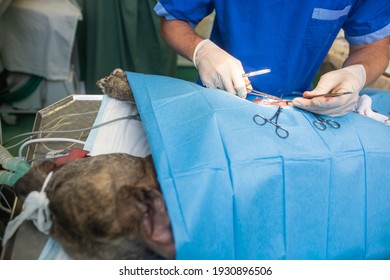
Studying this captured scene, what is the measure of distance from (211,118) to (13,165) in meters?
0.56

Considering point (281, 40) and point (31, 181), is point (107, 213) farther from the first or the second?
point (281, 40)

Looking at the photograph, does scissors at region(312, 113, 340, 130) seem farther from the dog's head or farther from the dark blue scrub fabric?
the dog's head

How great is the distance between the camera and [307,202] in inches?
33.6

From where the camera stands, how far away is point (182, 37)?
1.34m

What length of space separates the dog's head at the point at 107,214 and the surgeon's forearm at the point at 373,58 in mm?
1072

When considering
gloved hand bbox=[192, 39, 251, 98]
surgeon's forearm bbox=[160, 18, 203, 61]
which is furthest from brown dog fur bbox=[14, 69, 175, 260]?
surgeon's forearm bbox=[160, 18, 203, 61]

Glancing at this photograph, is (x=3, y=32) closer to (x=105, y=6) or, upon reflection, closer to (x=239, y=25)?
(x=105, y=6)

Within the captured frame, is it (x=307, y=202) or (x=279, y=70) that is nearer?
(x=307, y=202)

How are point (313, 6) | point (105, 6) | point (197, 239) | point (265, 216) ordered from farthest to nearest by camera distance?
point (105, 6) → point (313, 6) → point (265, 216) → point (197, 239)

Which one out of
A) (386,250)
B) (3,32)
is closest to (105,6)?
(3,32)

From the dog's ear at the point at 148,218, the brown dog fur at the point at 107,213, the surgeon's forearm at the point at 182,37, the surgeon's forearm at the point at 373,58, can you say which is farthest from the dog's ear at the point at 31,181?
the surgeon's forearm at the point at 373,58

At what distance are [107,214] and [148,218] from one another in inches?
3.8

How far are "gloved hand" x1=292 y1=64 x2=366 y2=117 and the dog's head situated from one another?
588 mm

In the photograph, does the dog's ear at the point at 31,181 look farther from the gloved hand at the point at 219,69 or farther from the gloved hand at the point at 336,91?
the gloved hand at the point at 336,91
